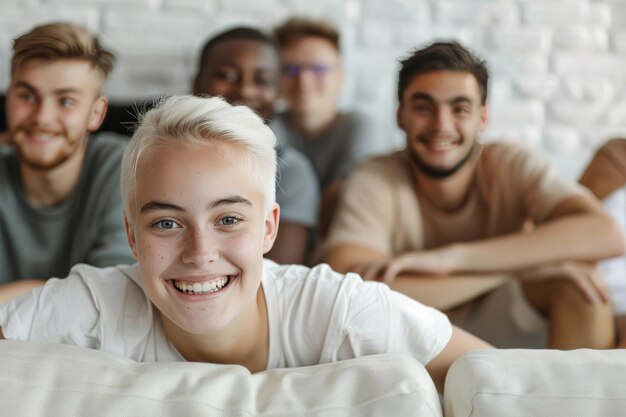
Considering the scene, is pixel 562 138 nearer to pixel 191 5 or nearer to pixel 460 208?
pixel 460 208

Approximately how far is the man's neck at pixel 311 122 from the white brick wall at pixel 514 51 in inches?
7.5

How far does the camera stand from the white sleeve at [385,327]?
2.81 ft

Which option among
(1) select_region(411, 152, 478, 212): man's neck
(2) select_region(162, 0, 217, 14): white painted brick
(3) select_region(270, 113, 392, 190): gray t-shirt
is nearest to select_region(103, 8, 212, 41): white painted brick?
(2) select_region(162, 0, 217, 14): white painted brick

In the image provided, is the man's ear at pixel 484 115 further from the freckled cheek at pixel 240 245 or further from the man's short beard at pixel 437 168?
the freckled cheek at pixel 240 245

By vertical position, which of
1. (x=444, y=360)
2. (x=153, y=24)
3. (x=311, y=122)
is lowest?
(x=444, y=360)

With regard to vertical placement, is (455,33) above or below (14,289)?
above

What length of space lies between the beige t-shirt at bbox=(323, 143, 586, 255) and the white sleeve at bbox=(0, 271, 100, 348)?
0.49 metres

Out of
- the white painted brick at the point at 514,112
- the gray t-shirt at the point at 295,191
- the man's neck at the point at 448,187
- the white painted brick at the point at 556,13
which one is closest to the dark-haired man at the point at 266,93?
the gray t-shirt at the point at 295,191

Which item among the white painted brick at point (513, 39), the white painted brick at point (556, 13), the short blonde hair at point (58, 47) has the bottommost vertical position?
the short blonde hair at point (58, 47)

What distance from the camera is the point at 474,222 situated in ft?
4.18

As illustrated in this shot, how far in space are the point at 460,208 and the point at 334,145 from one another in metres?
0.47

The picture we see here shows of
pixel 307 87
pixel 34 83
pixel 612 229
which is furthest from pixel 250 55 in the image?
pixel 612 229

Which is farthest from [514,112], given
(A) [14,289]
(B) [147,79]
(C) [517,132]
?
(A) [14,289]

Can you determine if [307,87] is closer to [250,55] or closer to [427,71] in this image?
[250,55]
